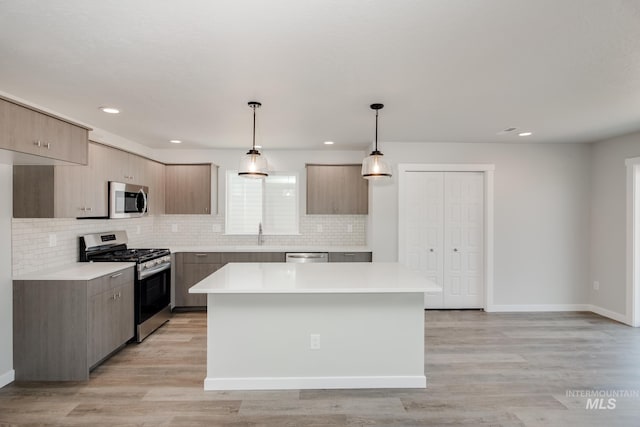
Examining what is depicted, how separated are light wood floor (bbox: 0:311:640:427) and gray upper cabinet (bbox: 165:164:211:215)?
1984 millimetres

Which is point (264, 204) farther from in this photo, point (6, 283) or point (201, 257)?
point (6, 283)

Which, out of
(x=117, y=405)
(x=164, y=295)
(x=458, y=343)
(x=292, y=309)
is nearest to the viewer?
(x=117, y=405)

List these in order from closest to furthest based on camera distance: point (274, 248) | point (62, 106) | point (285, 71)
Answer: point (285, 71), point (62, 106), point (274, 248)

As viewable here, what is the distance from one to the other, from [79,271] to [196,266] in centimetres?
171

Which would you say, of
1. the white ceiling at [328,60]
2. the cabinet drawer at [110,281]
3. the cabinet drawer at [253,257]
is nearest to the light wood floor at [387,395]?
the cabinet drawer at [110,281]

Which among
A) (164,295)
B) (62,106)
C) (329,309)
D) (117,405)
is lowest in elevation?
(117,405)

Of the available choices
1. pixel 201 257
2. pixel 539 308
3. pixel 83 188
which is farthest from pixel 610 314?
pixel 83 188

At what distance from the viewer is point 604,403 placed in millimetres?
2498

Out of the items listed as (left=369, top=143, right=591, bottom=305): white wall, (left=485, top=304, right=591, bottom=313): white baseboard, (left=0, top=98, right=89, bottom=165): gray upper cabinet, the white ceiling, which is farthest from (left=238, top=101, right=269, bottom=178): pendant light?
(left=485, top=304, right=591, bottom=313): white baseboard

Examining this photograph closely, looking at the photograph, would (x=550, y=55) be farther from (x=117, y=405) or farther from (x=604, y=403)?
(x=117, y=405)

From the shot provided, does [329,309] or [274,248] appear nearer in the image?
[329,309]

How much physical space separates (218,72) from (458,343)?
3.45 metres

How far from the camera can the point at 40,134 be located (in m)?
2.28

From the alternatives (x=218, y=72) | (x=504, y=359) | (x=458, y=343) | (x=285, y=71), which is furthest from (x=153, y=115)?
(x=504, y=359)
